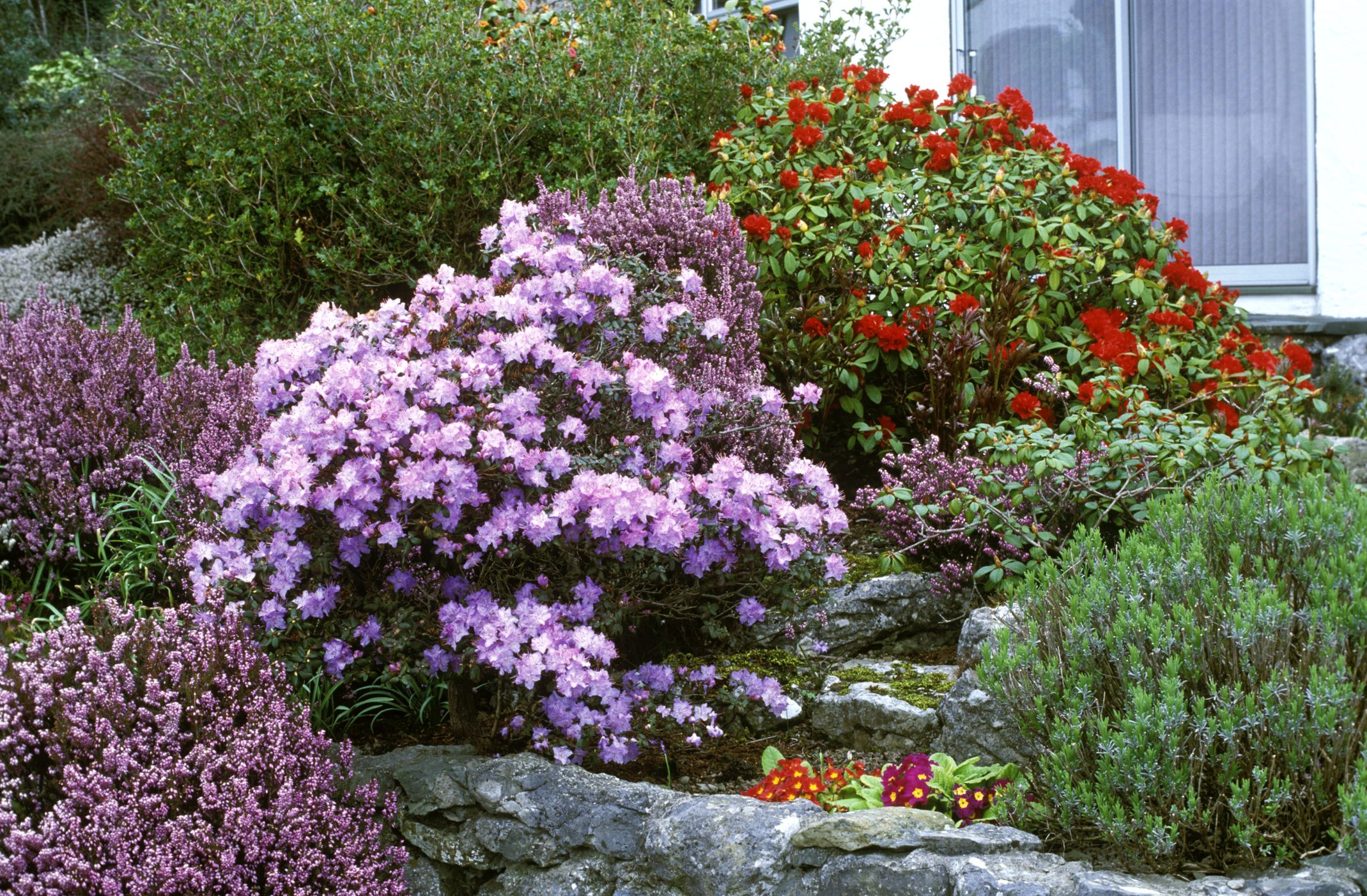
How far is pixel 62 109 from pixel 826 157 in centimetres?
1047

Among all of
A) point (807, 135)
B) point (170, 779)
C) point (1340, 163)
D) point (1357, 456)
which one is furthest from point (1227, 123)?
point (170, 779)

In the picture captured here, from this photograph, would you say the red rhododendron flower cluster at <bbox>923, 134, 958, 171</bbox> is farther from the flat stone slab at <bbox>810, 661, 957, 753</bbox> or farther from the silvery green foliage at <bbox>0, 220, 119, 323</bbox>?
the silvery green foliage at <bbox>0, 220, 119, 323</bbox>

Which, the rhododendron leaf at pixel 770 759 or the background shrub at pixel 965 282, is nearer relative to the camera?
the rhododendron leaf at pixel 770 759

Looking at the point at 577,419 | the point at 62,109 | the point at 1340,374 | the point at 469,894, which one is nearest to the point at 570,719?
the point at 469,894

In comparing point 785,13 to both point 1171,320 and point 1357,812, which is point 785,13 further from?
point 1357,812

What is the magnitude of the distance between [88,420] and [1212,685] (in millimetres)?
3870

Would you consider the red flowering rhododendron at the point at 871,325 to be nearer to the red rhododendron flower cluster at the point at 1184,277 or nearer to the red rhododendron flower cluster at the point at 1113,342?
the red rhododendron flower cluster at the point at 1113,342

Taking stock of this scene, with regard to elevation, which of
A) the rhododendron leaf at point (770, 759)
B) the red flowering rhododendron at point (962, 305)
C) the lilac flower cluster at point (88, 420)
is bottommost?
the rhododendron leaf at point (770, 759)

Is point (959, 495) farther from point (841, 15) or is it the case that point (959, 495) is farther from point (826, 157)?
point (841, 15)

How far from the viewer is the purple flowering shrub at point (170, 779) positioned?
91.2 inches

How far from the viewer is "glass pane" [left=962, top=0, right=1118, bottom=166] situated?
7488 millimetres

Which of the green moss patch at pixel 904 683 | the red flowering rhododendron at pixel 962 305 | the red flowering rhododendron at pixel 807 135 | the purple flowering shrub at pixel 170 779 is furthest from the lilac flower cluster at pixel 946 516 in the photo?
the purple flowering shrub at pixel 170 779

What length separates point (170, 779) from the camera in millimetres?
2391

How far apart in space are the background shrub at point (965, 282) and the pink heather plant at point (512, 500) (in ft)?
4.84
